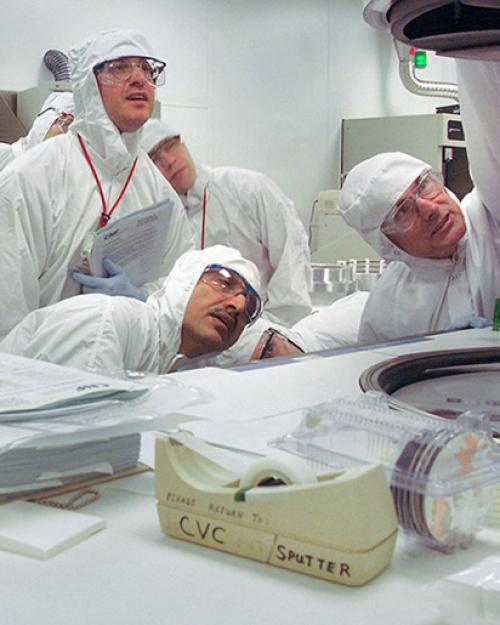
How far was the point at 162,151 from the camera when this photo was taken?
11.0ft

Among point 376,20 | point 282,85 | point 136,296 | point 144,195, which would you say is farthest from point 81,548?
point 282,85

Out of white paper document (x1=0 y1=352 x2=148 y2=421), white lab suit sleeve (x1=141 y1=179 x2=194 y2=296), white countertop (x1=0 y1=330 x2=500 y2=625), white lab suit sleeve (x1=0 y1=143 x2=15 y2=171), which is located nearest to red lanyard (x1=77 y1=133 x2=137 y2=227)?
white lab suit sleeve (x1=141 y1=179 x2=194 y2=296)

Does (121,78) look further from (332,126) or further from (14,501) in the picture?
(332,126)

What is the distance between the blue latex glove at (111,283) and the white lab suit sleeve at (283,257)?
3.75 ft

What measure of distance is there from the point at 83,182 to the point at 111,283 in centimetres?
38

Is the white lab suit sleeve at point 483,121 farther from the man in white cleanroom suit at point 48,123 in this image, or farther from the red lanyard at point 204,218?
the man in white cleanroom suit at point 48,123

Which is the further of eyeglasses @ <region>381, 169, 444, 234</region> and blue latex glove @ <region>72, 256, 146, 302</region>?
eyeglasses @ <region>381, 169, 444, 234</region>

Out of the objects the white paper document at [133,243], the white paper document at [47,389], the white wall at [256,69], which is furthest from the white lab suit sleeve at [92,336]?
the white wall at [256,69]

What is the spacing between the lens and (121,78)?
2.57m

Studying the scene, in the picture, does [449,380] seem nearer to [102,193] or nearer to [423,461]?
[423,461]

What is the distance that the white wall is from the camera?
13.7ft

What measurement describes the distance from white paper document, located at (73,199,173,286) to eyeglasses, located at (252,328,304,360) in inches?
15.2

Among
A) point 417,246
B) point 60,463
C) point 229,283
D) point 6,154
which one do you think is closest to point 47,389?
point 60,463

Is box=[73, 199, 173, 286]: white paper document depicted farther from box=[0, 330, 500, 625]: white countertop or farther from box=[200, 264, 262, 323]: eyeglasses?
box=[0, 330, 500, 625]: white countertop
